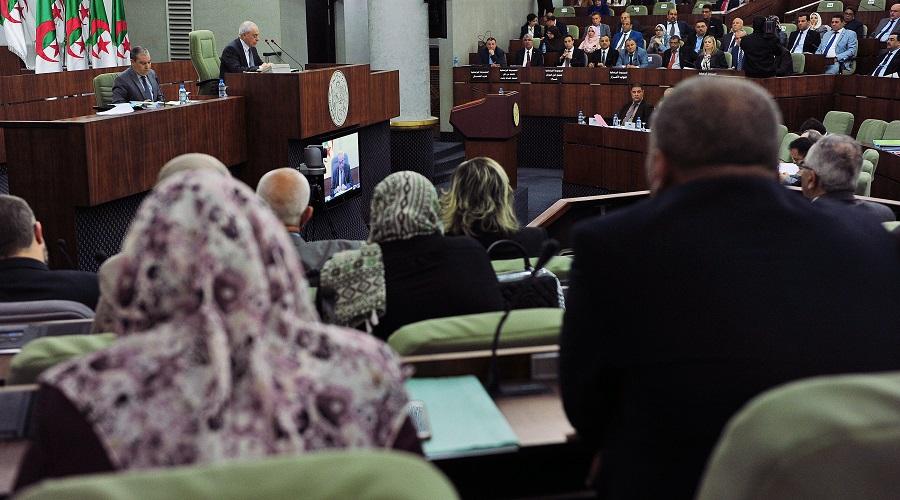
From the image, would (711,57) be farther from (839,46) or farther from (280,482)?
(280,482)

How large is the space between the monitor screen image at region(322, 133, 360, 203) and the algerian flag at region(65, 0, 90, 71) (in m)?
4.29

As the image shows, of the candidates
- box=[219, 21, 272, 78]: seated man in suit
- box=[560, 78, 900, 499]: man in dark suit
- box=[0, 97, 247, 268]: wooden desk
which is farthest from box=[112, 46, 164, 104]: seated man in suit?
box=[560, 78, 900, 499]: man in dark suit

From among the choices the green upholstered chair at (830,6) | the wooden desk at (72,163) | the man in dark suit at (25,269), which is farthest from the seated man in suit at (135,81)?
the green upholstered chair at (830,6)

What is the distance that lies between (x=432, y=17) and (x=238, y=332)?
35.9ft

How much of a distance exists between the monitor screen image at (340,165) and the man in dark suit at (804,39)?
6.29 metres

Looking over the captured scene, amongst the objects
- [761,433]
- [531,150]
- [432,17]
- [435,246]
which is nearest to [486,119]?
[432,17]

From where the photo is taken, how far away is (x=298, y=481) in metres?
0.93

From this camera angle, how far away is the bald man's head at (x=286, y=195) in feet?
11.6

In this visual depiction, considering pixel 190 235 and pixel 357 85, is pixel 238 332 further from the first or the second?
pixel 357 85

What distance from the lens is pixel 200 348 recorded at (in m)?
1.22

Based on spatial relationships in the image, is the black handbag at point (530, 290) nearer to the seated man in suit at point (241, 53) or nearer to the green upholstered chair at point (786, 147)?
the green upholstered chair at point (786, 147)

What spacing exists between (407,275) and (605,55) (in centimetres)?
1125

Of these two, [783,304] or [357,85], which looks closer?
[783,304]

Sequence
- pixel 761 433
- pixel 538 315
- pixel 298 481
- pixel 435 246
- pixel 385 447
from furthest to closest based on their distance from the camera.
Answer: pixel 435 246, pixel 538 315, pixel 385 447, pixel 761 433, pixel 298 481
